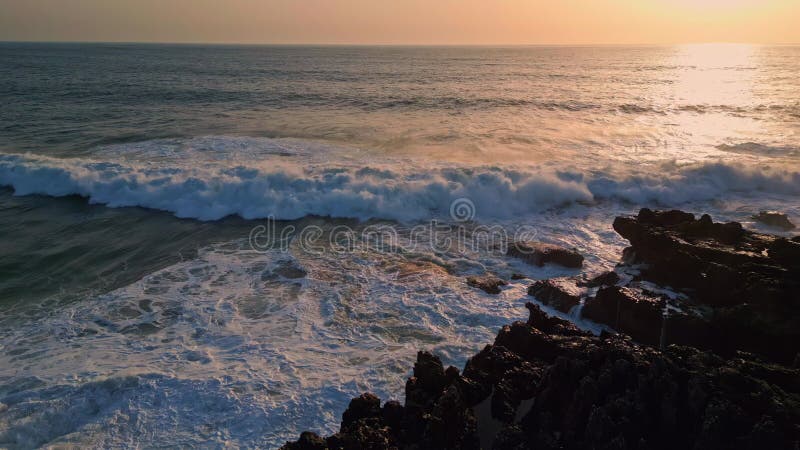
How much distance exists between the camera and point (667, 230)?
419 inches

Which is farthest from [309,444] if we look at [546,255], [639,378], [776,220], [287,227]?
[776,220]

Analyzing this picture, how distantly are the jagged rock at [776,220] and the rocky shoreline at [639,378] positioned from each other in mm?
5763

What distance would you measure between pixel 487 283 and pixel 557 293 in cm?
156

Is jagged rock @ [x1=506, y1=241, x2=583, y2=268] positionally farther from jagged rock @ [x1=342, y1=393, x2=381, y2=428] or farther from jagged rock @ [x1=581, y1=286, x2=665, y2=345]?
jagged rock @ [x1=342, y1=393, x2=381, y2=428]

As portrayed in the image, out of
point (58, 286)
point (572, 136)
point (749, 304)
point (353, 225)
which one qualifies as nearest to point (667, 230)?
point (749, 304)

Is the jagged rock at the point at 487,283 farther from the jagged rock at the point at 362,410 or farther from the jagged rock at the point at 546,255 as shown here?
the jagged rock at the point at 362,410

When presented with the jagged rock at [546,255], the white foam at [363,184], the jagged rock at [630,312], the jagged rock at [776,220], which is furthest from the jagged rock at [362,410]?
the jagged rock at [776,220]

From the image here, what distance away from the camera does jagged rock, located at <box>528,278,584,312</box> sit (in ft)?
31.4

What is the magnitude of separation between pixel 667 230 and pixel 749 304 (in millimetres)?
3231

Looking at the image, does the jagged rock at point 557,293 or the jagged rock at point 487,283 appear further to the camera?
the jagged rock at point 487,283

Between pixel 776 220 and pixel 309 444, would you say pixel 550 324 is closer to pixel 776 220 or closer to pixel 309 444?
pixel 309 444

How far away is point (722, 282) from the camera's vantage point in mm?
8484

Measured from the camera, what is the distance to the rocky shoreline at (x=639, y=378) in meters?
5.19

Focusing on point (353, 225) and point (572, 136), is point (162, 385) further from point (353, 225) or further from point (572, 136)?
point (572, 136)
